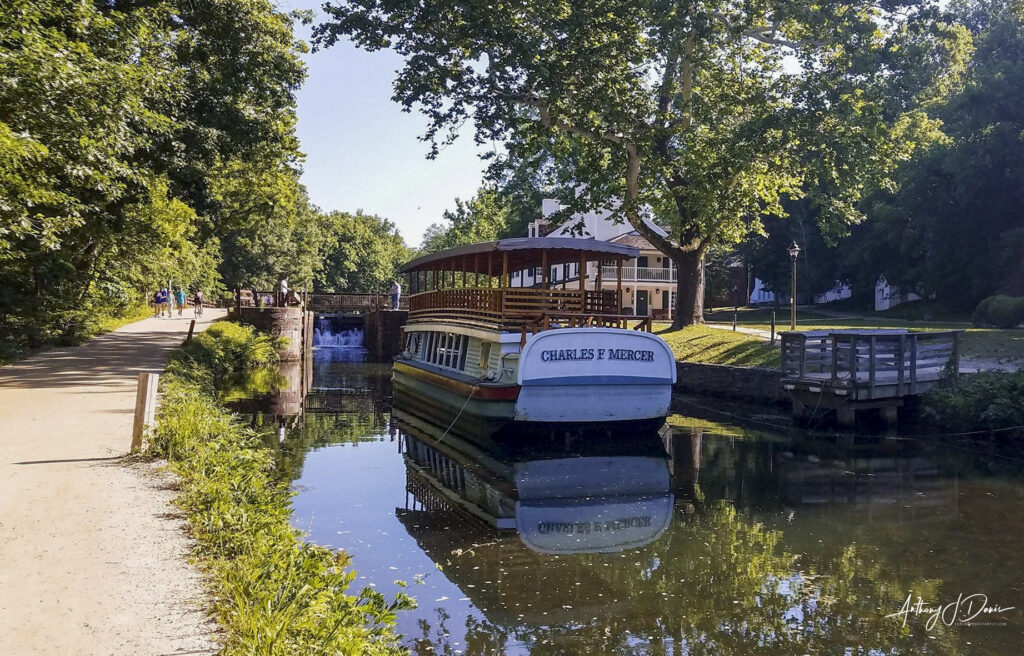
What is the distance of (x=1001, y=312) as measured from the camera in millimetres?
32062

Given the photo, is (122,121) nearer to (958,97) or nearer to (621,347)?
(621,347)

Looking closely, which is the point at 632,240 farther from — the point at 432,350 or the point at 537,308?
the point at 537,308

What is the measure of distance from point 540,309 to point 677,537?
329 inches

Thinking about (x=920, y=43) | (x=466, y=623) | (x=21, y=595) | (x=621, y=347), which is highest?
(x=920, y=43)

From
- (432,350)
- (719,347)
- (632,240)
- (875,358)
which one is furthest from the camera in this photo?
(632,240)

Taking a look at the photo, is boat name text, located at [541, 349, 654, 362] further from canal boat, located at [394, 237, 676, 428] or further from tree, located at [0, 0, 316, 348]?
tree, located at [0, 0, 316, 348]

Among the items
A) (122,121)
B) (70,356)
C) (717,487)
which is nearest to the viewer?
(717,487)

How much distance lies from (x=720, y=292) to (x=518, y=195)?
37088mm

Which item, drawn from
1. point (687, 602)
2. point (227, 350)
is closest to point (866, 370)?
point (687, 602)

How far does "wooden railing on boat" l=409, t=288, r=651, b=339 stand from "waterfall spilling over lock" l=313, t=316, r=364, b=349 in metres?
36.4

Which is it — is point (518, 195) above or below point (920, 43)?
below

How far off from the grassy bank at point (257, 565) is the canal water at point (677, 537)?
1.47 m

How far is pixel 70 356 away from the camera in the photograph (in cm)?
2453

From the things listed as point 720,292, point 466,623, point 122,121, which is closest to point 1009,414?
point 466,623
